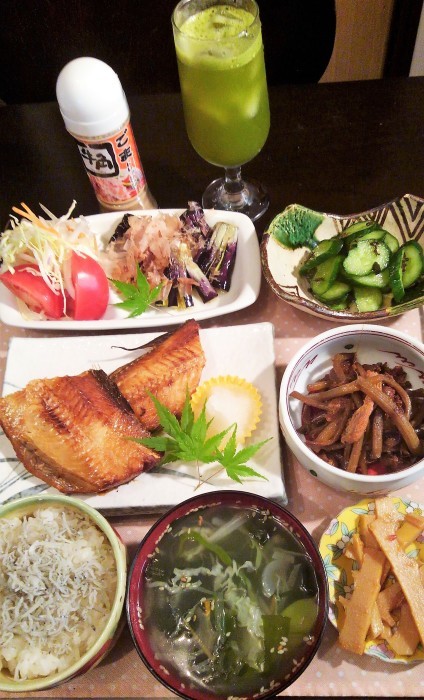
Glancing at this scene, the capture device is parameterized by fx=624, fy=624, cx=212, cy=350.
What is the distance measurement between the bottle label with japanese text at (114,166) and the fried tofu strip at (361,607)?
1.25 metres

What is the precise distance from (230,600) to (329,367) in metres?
0.60

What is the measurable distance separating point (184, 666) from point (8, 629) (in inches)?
13.4

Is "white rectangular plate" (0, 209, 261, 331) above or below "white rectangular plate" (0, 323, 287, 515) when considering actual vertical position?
above

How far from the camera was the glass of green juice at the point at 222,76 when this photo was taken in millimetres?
1565

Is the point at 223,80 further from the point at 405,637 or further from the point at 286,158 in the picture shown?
the point at 405,637

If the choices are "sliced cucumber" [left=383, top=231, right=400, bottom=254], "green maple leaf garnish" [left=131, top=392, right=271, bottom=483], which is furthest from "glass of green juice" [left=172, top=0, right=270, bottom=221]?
"green maple leaf garnish" [left=131, top=392, right=271, bottom=483]

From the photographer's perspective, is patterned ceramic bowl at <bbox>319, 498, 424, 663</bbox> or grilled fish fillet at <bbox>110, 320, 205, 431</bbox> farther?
grilled fish fillet at <bbox>110, 320, 205, 431</bbox>

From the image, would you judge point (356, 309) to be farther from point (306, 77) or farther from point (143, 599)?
point (306, 77)

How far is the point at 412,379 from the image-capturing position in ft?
4.87

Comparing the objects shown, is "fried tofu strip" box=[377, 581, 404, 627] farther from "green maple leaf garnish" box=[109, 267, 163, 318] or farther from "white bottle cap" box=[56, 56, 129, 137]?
"white bottle cap" box=[56, 56, 129, 137]

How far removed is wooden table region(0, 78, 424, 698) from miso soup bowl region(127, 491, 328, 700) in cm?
51

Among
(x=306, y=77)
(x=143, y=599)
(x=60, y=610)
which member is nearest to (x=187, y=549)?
(x=143, y=599)

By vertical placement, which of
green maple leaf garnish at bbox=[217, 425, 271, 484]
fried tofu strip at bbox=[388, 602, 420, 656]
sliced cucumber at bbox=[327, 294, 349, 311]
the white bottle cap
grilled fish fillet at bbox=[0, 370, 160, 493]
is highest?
the white bottle cap

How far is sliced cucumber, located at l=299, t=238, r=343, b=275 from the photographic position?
1.67 meters
